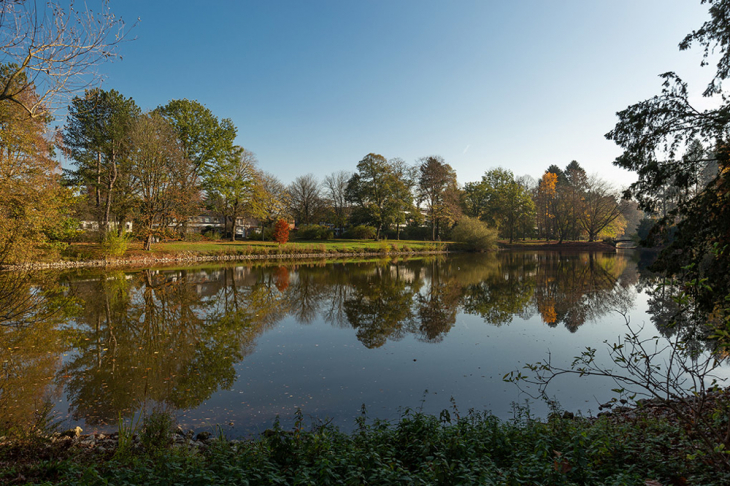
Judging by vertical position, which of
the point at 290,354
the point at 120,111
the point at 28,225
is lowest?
the point at 290,354

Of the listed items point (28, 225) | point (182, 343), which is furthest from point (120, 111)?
point (182, 343)

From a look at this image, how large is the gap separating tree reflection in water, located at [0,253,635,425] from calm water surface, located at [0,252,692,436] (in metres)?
0.04

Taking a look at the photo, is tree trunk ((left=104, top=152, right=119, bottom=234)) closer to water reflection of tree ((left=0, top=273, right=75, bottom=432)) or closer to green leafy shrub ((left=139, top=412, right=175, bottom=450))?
water reflection of tree ((left=0, top=273, right=75, bottom=432))

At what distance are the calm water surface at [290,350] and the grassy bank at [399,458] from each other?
1010 mm

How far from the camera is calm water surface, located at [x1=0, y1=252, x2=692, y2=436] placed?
18.9 feet

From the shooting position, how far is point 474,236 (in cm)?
4819

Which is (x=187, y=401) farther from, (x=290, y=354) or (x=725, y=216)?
(x=725, y=216)

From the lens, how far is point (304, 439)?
4004mm

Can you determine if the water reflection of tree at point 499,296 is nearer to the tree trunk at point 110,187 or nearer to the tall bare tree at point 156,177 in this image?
the tall bare tree at point 156,177

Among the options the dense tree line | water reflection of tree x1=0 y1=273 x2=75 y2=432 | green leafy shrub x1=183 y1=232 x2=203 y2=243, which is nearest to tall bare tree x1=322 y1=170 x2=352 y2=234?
the dense tree line

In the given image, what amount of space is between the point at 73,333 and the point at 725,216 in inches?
553

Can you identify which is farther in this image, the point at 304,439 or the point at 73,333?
the point at 73,333

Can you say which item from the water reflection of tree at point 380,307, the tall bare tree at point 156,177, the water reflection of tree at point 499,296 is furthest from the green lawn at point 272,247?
the water reflection of tree at point 499,296

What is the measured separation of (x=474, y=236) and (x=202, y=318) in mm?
41896
